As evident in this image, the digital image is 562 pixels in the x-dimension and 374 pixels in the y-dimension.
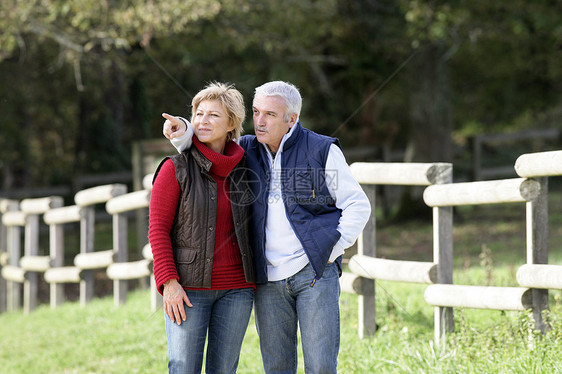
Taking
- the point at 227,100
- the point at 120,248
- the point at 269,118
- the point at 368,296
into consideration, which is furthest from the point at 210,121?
the point at 120,248

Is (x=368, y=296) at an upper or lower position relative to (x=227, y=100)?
lower

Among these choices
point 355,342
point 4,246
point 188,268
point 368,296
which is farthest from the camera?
point 4,246

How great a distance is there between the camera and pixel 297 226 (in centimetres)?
300

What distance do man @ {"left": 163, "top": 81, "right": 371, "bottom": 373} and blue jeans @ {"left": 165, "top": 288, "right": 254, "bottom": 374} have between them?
0.14m

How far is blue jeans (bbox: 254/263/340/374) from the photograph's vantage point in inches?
119

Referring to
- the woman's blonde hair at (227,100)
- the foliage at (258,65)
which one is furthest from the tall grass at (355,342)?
the foliage at (258,65)

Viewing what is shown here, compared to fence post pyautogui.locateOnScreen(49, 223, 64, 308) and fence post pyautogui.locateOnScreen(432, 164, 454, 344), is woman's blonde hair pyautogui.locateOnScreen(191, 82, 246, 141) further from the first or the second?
fence post pyautogui.locateOnScreen(49, 223, 64, 308)

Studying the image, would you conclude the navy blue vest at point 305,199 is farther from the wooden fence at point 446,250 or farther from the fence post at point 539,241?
the fence post at point 539,241

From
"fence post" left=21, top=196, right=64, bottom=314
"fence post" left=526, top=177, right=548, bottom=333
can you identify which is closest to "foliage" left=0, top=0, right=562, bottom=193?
"fence post" left=21, top=196, right=64, bottom=314

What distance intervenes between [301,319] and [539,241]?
1.71 meters

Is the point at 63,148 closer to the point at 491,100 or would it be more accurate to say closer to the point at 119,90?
the point at 119,90

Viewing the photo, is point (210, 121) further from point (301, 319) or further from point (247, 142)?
point (301, 319)

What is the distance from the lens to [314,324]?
119 inches

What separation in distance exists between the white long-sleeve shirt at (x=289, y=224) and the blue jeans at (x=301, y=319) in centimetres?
7
